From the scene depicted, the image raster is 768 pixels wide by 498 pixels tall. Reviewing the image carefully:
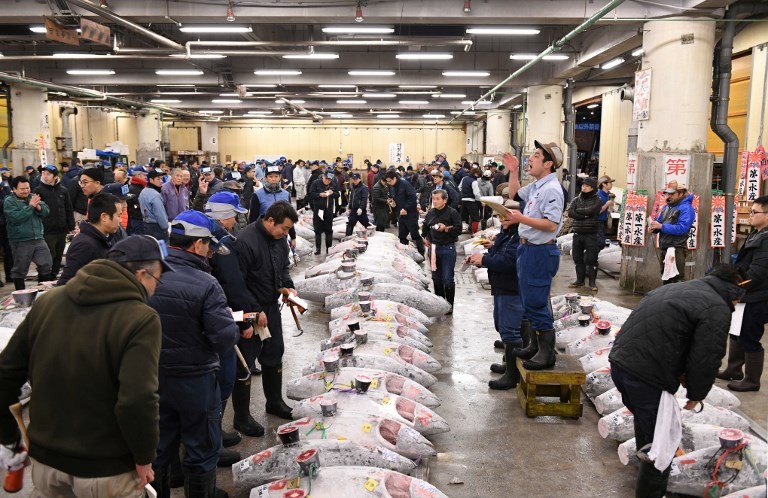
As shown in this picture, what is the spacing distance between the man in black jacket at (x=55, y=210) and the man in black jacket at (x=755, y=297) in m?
9.16

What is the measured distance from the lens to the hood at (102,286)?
8.00ft

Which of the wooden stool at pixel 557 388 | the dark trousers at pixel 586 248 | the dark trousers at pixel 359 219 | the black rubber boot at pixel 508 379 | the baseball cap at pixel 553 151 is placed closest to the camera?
the baseball cap at pixel 553 151

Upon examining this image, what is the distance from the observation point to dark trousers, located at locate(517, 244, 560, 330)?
16.7 feet

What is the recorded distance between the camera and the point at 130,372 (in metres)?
2.43

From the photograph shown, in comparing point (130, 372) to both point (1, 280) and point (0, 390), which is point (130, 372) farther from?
point (1, 280)

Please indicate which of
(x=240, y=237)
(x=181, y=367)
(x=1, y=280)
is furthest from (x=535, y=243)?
(x=1, y=280)

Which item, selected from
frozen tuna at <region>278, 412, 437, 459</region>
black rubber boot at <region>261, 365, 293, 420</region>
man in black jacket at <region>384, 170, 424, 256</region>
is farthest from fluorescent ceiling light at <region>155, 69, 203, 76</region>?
frozen tuna at <region>278, 412, 437, 459</region>

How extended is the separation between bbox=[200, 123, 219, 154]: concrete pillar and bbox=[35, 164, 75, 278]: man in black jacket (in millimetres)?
29306

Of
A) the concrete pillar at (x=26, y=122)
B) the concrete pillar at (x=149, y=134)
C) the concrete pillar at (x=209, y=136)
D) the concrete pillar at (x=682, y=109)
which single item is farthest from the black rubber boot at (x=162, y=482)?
the concrete pillar at (x=209, y=136)

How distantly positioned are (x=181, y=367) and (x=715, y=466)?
11.3ft

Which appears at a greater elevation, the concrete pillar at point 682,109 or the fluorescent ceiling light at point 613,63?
the fluorescent ceiling light at point 613,63


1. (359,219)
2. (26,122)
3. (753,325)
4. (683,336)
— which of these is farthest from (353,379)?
(26,122)

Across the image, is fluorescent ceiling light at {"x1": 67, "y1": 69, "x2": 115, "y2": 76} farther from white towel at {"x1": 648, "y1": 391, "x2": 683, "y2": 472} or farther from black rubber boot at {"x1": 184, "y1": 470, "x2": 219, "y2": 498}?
white towel at {"x1": 648, "y1": 391, "x2": 683, "y2": 472}

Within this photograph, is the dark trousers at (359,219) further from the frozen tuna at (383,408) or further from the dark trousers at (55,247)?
the frozen tuna at (383,408)
